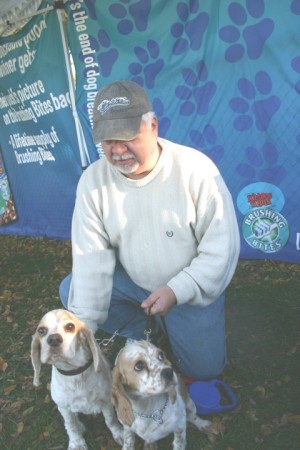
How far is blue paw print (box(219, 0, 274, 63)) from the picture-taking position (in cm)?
360

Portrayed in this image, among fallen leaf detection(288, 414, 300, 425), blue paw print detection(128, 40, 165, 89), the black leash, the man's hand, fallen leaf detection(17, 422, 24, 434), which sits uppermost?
blue paw print detection(128, 40, 165, 89)

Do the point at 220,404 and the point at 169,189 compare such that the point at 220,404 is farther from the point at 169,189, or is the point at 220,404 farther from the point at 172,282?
the point at 169,189

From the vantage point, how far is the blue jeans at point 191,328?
271 centimetres

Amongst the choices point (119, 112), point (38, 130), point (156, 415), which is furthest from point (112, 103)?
point (38, 130)

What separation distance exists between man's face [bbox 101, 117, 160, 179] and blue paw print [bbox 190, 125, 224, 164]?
1.98m

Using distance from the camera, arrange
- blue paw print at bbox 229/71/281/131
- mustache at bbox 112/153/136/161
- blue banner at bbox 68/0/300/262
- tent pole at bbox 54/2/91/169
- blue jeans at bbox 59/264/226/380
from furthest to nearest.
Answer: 1. tent pole at bbox 54/2/91/169
2. blue paw print at bbox 229/71/281/131
3. blue banner at bbox 68/0/300/262
4. blue jeans at bbox 59/264/226/380
5. mustache at bbox 112/153/136/161

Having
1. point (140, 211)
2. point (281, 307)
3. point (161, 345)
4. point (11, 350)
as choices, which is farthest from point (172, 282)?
point (11, 350)

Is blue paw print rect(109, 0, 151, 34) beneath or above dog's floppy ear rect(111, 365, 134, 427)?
above

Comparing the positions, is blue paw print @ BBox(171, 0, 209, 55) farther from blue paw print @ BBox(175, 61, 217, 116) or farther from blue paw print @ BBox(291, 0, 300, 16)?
blue paw print @ BBox(291, 0, 300, 16)

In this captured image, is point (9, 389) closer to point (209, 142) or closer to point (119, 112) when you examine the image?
point (119, 112)

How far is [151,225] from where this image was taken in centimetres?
248

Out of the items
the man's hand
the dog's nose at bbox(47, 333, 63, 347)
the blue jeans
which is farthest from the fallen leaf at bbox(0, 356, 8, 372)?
the man's hand

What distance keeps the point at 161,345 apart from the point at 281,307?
1258 millimetres

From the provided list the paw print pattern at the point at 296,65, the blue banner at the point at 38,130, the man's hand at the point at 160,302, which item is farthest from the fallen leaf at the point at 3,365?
the paw print pattern at the point at 296,65
